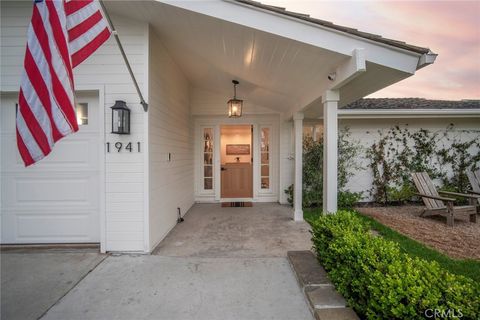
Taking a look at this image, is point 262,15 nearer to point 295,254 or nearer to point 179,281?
point 295,254

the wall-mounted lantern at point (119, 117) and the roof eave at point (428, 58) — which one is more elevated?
the roof eave at point (428, 58)

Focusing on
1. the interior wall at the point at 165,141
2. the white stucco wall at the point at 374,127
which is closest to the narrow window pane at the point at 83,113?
the interior wall at the point at 165,141

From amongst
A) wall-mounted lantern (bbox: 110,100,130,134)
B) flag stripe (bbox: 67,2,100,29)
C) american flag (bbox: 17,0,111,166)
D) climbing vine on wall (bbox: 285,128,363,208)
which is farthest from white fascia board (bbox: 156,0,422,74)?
climbing vine on wall (bbox: 285,128,363,208)

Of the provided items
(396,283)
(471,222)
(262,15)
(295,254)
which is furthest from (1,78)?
(471,222)

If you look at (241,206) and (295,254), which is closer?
(295,254)

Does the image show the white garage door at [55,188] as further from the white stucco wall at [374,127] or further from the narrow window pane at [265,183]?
the white stucco wall at [374,127]

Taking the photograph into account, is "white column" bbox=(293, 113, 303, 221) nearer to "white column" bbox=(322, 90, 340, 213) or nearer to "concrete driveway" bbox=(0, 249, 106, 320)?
"white column" bbox=(322, 90, 340, 213)

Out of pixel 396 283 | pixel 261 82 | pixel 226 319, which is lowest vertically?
pixel 226 319

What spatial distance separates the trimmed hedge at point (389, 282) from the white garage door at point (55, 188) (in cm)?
301

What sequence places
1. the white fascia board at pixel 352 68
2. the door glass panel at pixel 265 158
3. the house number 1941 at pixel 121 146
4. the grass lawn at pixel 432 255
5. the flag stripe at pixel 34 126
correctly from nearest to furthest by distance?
the flag stripe at pixel 34 126 < the white fascia board at pixel 352 68 < the grass lawn at pixel 432 255 < the house number 1941 at pixel 121 146 < the door glass panel at pixel 265 158

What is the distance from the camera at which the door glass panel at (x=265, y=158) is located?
6.35 m

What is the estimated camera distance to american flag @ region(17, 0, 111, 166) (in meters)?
1.42

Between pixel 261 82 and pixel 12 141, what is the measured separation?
3713 mm

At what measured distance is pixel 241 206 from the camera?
5820 millimetres
